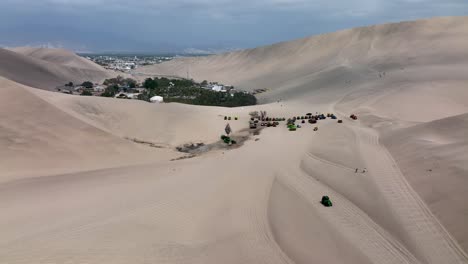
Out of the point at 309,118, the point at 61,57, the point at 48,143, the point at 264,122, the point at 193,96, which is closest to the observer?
the point at 48,143

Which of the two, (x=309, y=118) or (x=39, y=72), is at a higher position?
(x=39, y=72)

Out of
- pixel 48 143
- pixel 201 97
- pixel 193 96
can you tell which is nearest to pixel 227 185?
pixel 48 143

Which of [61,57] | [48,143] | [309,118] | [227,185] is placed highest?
[61,57]

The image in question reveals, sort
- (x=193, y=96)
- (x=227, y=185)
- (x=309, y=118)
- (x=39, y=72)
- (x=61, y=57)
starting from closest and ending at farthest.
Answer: (x=227, y=185) < (x=309, y=118) < (x=193, y=96) < (x=39, y=72) < (x=61, y=57)

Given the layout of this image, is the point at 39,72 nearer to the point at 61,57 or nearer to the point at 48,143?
the point at 61,57

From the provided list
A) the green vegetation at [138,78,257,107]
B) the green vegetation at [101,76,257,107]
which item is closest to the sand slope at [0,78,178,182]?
the green vegetation at [138,78,257,107]

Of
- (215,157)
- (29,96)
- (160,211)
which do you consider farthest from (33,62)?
(160,211)

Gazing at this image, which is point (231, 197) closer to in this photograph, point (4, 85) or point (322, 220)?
point (322, 220)

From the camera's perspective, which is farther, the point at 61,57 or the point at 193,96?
the point at 61,57
